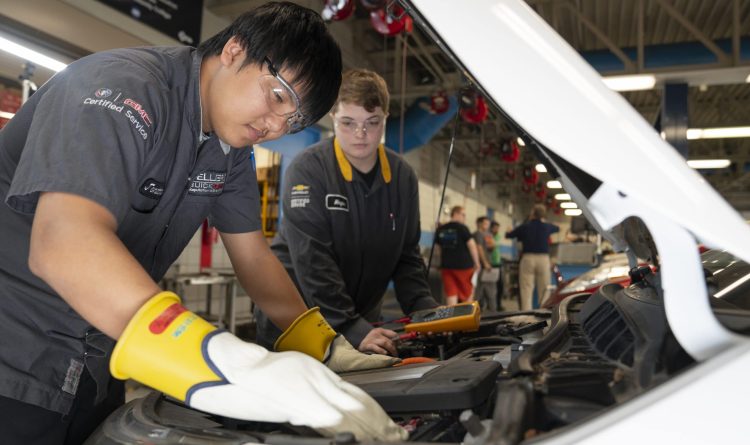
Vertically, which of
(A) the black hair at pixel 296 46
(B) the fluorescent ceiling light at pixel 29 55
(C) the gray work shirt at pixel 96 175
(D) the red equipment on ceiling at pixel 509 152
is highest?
(D) the red equipment on ceiling at pixel 509 152

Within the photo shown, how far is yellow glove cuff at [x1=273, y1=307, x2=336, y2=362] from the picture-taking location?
120cm

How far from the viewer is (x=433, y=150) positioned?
1320 centimetres

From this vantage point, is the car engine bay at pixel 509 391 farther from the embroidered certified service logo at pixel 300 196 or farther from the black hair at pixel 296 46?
the embroidered certified service logo at pixel 300 196

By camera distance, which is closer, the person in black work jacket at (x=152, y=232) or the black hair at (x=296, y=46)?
the person in black work jacket at (x=152, y=232)

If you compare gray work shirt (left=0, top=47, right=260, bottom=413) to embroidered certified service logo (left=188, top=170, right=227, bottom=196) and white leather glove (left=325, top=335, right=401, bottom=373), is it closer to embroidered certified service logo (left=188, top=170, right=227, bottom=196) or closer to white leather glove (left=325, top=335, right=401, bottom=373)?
embroidered certified service logo (left=188, top=170, right=227, bottom=196)

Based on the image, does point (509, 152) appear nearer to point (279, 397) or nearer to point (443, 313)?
point (443, 313)

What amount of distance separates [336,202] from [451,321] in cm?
66

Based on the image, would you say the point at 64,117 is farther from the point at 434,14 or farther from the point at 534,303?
the point at 534,303

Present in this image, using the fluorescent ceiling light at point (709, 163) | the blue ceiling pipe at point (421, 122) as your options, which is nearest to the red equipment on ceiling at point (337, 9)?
the blue ceiling pipe at point (421, 122)

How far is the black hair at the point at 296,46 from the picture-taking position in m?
0.89

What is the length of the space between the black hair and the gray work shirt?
0.52 ft

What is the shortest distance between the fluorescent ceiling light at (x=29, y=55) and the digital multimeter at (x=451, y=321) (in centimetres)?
344

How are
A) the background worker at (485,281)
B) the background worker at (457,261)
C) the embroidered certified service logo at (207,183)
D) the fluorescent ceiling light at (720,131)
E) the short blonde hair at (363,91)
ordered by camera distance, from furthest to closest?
1. the fluorescent ceiling light at (720,131)
2. the background worker at (485,281)
3. the background worker at (457,261)
4. the short blonde hair at (363,91)
5. the embroidered certified service logo at (207,183)

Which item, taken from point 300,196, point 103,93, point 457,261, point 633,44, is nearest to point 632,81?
point 633,44
